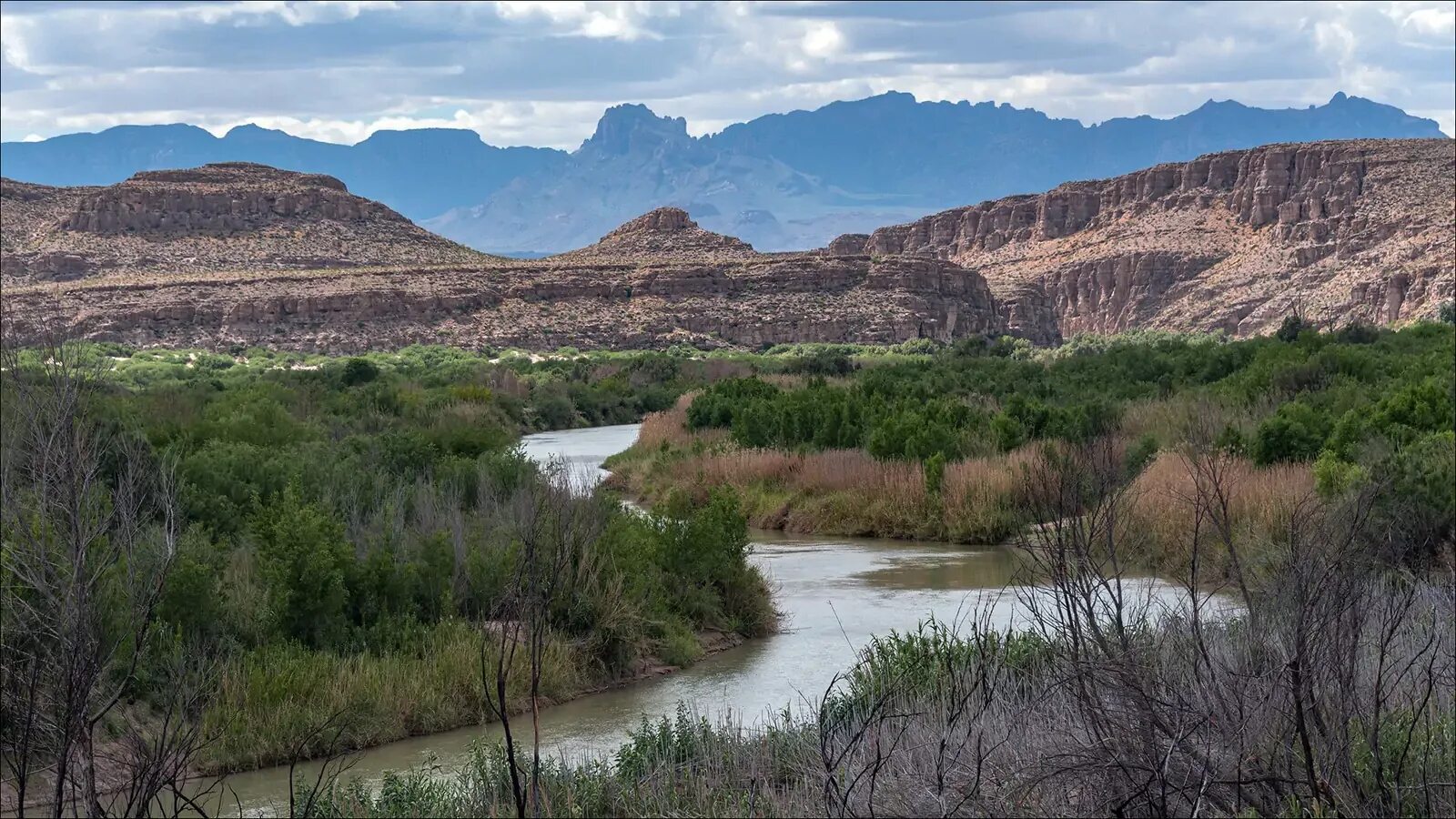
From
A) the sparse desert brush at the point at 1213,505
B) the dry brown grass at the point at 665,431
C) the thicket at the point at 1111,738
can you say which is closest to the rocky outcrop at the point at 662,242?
the dry brown grass at the point at 665,431

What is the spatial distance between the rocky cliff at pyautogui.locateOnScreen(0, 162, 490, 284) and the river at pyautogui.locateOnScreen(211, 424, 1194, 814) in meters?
80.4

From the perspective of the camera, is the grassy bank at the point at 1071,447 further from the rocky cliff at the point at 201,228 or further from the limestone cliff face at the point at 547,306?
the rocky cliff at the point at 201,228

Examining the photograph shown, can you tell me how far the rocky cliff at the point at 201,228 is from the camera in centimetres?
9669

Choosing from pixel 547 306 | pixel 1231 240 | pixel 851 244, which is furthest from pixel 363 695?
pixel 851 244

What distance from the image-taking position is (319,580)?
13633 mm

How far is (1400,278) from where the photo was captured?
9525 cm

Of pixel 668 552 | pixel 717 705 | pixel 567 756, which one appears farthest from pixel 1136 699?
pixel 668 552

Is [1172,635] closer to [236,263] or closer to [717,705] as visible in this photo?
[717,705]

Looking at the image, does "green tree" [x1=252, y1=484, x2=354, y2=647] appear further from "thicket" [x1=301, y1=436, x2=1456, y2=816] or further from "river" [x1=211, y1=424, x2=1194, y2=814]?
"thicket" [x1=301, y1=436, x2=1456, y2=816]

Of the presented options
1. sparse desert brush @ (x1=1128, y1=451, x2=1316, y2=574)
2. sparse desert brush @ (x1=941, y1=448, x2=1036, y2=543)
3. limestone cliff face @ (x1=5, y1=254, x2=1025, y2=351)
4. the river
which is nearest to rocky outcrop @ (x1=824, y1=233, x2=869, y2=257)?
limestone cliff face @ (x1=5, y1=254, x2=1025, y2=351)

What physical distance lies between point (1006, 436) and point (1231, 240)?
111 meters

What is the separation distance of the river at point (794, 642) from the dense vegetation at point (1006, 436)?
100 centimetres

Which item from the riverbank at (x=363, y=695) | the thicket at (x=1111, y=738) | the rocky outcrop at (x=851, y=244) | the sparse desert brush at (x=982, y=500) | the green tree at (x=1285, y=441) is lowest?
the rocky outcrop at (x=851, y=244)

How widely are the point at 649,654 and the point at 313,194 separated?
327ft
